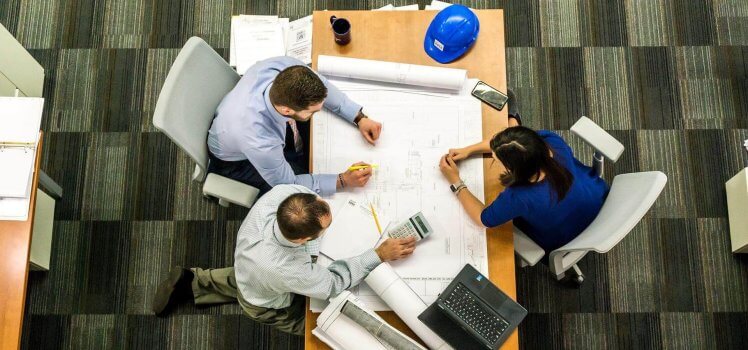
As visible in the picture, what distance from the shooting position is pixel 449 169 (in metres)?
1.76

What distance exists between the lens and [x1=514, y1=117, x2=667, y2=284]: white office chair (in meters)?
1.55

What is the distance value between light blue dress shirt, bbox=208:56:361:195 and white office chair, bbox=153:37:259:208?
0.05 m

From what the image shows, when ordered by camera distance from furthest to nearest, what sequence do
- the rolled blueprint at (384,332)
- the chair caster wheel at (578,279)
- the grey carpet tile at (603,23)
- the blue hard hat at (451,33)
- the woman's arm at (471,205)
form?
the grey carpet tile at (603,23) < the chair caster wheel at (578,279) < the blue hard hat at (451,33) < the woman's arm at (471,205) < the rolled blueprint at (384,332)

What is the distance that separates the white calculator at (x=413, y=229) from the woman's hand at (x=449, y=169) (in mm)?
159

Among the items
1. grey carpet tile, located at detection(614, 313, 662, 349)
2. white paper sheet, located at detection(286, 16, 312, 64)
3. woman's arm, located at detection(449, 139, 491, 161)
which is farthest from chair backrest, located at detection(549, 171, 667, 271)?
white paper sheet, located at detection(286, 16, 312, 64)

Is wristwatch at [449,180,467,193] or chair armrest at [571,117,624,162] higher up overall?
chair armrest at [571,117,624,162]

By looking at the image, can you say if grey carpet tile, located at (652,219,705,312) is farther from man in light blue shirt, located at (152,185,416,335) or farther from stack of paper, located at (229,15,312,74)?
stack of paper, located at (229,15,312,74)

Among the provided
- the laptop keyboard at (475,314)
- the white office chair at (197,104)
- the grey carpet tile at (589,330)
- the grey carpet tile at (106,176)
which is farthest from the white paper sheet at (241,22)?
the grey carpet tile at (589,330)

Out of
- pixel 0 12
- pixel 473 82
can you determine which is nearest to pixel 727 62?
pixel 473 82

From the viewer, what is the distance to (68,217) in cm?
264

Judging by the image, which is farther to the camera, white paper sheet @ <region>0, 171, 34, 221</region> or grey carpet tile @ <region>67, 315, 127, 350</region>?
grey carpet tile @ <region>67, 315, 127, 350</region>

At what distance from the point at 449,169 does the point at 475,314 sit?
0.45 metres

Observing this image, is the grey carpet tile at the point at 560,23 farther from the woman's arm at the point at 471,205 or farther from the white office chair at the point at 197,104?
the white office chair at the point at 197,104

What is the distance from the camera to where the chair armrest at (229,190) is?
185 centimetres
